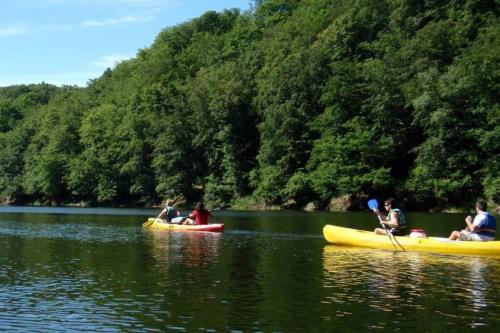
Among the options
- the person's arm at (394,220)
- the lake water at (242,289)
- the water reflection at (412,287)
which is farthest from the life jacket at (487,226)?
the person's arm at (394,220)

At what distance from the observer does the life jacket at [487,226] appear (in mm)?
19594

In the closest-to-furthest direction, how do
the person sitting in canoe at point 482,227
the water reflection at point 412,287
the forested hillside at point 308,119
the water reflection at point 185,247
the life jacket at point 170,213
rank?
the water reflection at point 412,287 → the water reflection at point 185,247 → the person sitting in canoe at point 482,227 → the life jacket at point 170,213 → the forested hillside at point 308,119

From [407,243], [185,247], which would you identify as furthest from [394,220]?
[185,247]

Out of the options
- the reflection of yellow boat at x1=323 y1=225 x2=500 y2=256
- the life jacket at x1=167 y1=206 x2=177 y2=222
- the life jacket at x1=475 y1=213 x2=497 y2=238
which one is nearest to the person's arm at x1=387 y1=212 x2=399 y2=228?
the reflection of yellow boat at x1=323 y1=225 x2=500 y2=256

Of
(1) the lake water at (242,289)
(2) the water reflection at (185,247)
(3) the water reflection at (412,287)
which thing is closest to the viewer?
(1) the lake water at (242,289)

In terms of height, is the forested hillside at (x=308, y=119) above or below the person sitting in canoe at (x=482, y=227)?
above

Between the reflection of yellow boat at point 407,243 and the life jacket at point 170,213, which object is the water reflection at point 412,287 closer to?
the reflection of yellow boat at point 407,243

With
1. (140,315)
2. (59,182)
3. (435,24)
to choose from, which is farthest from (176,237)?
(59,182)

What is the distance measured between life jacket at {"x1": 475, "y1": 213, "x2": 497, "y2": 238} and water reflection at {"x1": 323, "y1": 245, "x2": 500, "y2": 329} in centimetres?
143

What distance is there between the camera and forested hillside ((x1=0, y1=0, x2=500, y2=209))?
51219 mm

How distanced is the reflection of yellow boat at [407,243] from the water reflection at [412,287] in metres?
0.61

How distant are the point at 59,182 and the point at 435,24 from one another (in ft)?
186

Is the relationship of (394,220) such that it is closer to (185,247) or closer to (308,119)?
(185,247)

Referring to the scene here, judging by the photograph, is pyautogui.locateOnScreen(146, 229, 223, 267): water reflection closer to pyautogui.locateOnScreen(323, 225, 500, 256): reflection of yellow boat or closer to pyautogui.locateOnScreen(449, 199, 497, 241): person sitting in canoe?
pyautogui.locateOnScreen(323, 225, 500, 256): reflection of yellow boat
